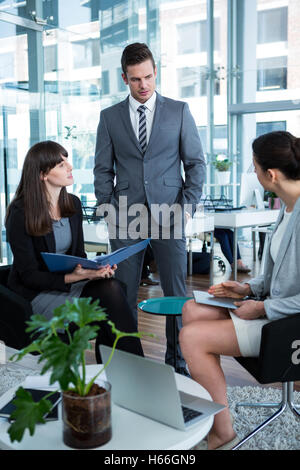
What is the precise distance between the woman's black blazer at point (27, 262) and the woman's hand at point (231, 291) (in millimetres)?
732

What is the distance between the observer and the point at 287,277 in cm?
197

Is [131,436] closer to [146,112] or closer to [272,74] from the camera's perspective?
[146,112]

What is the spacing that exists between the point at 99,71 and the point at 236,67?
13.9 feet

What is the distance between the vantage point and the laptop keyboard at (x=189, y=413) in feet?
4.53

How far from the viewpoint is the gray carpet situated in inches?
84.3

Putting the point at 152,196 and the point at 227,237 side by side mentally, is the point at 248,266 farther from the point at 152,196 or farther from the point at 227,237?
the point at 152,196

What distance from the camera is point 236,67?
10086 millimetres

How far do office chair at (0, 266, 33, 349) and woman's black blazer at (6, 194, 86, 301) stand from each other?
161 millimetres

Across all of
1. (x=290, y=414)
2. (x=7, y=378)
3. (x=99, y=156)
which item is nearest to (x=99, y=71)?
(x=99, y=156)

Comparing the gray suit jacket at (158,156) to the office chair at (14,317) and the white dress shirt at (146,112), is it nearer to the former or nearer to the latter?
the white dress shirt at (146,112)

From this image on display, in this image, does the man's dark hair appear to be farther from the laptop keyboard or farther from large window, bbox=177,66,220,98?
large window, bbox=177,66,220,98

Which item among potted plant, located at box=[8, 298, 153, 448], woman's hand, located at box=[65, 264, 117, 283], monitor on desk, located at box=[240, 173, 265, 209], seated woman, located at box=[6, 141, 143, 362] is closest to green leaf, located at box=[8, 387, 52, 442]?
potted plant, located at box=[8, 298, 153, 448]

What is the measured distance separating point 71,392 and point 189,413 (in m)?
0.36

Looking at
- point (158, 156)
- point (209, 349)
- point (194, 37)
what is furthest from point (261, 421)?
point (194, 37)
